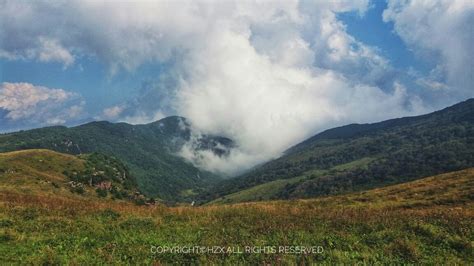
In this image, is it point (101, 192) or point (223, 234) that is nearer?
point (223, 234)

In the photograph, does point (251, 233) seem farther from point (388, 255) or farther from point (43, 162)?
point (43, 162)

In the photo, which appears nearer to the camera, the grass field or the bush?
the grass field

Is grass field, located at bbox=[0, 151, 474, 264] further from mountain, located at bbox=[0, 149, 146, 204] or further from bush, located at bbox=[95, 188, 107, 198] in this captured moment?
bush, located at bbox=[95, 188, 107, 198]

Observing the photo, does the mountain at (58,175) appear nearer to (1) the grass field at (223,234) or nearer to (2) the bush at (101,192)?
(2) the bush at (101,192)

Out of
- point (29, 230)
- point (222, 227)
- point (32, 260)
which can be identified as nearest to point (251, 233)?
point (222, 227)

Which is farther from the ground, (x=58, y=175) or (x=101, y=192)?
(x=58, y=175)

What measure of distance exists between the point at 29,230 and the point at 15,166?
83098mm

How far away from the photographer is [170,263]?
1426cm

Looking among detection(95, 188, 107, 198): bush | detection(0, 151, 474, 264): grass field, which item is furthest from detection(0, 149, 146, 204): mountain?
detection(0, 151, 474, 264): grass field

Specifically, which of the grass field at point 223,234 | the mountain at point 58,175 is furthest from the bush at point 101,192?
the grass field at point 223,234

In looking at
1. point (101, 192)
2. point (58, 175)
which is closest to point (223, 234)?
point (101, 192)

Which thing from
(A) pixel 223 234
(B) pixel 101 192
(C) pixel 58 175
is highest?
(C) pixel 58 175

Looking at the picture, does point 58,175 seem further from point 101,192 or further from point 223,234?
point 223,234

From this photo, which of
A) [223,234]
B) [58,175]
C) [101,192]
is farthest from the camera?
[58,175]
